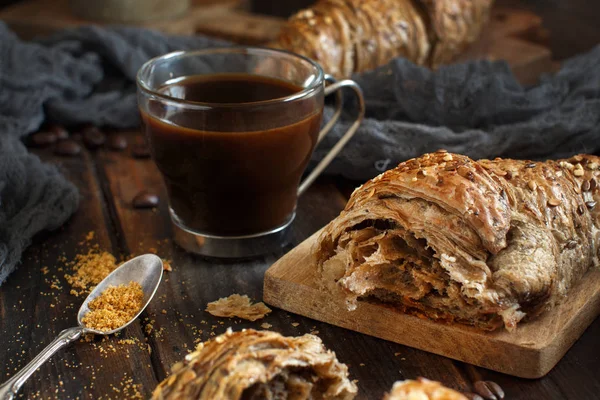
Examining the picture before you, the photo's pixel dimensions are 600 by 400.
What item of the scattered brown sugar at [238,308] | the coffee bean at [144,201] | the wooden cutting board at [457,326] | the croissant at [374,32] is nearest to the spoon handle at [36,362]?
the scattered brown sugar at [238,308]

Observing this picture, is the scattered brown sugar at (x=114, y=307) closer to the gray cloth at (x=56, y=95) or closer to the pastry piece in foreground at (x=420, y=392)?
the gray cloth at (x=56, y=95)

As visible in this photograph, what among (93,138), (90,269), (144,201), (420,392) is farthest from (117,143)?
(420,392)

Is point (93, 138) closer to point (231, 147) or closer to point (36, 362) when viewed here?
point (231, 147)

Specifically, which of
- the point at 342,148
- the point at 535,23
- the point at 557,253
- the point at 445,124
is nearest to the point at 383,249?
the point at 557,253

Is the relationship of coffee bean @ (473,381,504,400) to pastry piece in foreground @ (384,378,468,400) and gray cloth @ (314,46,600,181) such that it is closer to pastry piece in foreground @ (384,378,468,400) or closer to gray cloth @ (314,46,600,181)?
pastry piece in foreground @ (384,378,468,400)

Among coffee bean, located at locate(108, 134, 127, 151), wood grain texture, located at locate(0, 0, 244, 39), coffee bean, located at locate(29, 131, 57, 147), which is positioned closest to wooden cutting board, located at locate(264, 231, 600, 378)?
coffee bean, located at locate(108, 134, 127, 151)
